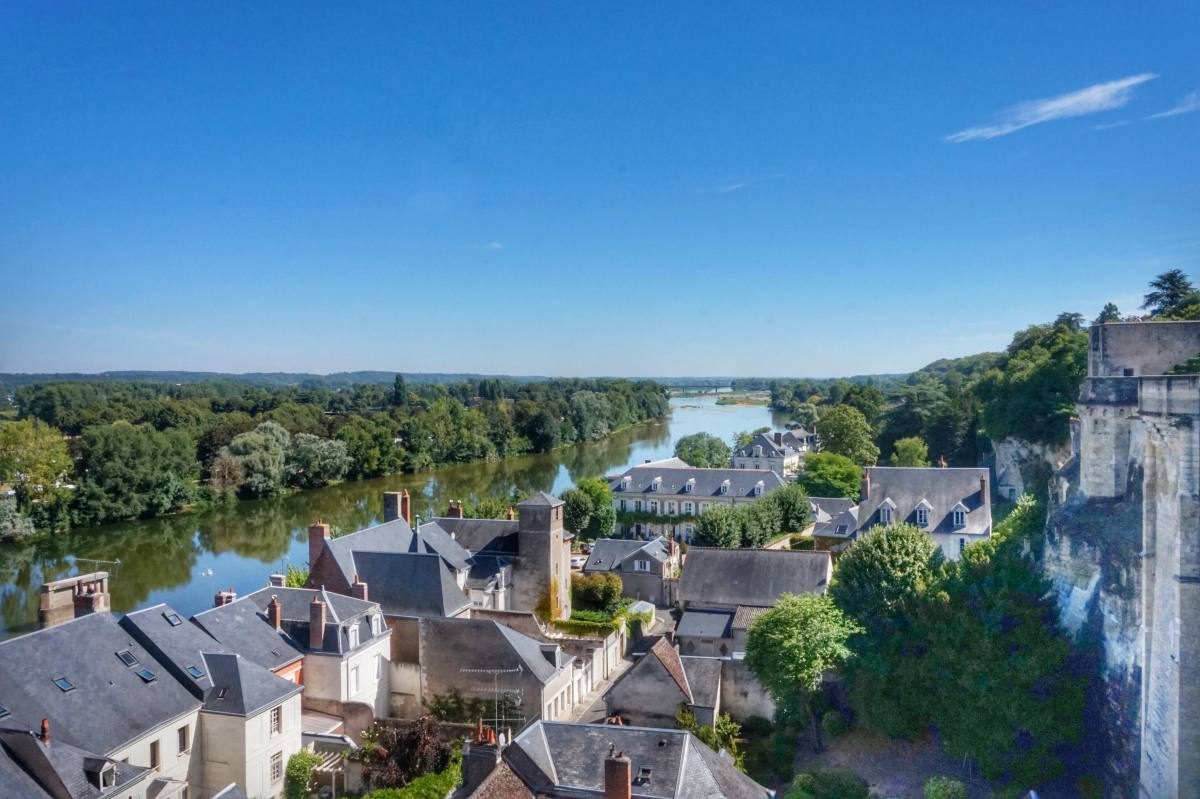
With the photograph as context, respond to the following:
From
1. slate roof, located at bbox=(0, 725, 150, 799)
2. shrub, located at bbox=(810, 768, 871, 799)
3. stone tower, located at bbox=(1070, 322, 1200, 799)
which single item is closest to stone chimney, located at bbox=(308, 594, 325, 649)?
slate roof, located at bbox=(0, 725, 150, 799)

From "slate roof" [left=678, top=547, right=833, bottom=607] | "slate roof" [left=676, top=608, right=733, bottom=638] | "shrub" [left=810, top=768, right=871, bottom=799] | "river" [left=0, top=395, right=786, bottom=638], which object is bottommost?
"river" [left=0, top=395, right=786, bottom=638]

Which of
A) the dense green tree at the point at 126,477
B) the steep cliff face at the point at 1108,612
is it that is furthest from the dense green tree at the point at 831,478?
the dense green tree at the point at 126,477

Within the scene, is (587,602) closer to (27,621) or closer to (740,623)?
(740,623)

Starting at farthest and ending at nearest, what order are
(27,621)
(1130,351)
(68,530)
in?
(68,530), (27,621), (1130,351)

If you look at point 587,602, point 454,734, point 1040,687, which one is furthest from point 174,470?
point 1040,687

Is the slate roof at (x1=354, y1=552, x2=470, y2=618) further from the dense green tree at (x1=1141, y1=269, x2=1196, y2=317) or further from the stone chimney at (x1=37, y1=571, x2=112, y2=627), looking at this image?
the dense green tree at (x1=1141, y1=269, x2=1196, y2=317)

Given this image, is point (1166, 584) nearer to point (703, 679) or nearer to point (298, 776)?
point (703, 679)
